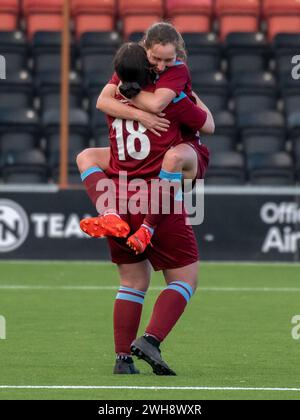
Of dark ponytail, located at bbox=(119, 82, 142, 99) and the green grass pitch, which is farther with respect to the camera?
dark ponytail, located at bbox=(119, 82, 142, 99)

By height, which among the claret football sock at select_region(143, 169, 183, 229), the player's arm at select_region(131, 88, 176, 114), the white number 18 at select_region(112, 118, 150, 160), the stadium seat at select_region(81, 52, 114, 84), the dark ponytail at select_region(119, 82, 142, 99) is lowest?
the claret football sock at select_region(143, 169, 183, 229)

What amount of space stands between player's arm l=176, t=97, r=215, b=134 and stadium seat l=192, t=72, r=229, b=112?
10329 millimetres

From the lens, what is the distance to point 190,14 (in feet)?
62.0

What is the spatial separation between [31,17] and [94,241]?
5112mm

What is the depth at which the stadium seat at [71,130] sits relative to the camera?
16797 millimetres

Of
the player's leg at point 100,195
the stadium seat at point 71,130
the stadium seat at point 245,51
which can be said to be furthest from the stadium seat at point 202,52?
the player's leg at point 100,195

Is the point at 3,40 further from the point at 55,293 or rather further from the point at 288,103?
the point at 55,293

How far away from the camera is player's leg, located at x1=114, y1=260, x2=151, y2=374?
271 inches

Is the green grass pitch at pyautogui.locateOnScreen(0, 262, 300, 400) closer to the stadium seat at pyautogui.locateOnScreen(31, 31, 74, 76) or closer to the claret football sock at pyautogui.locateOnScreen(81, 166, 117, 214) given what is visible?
the claret football sock at pyautogui.locateOnScreen(81, 166, 117, 214)

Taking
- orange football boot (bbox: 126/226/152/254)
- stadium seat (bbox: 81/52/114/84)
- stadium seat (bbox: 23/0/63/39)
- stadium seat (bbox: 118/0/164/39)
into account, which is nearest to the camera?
orange football boot (bbox: 126/226/152/254)

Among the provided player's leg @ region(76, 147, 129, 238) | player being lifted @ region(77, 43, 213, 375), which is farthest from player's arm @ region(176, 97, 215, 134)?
player's leg @ region(76, 147, 129, 238)

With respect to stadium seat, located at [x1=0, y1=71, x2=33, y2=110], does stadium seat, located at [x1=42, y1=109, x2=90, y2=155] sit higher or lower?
lower

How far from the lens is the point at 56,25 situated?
19062 mm
